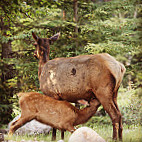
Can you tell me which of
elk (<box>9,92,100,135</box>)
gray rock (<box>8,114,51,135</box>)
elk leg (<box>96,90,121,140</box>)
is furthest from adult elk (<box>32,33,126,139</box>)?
gray rock (<box>8,114,51,135</box>)

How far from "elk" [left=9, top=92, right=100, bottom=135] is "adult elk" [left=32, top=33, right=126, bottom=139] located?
30 centimetres

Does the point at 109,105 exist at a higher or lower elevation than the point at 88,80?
lower

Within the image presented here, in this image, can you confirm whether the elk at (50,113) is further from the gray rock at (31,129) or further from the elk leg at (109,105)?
the gray rock at (31,129)

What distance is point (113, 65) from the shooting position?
4027 mm

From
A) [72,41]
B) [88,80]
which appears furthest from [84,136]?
[72,41]

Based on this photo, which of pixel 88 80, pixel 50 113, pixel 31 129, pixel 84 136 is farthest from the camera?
pixel 31 129

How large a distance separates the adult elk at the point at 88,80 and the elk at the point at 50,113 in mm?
299

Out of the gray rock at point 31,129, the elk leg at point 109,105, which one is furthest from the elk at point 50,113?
the gray rock at point 31,129

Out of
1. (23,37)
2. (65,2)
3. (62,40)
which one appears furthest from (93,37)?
(23,37)

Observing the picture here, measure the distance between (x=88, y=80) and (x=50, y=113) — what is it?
0.97 metres

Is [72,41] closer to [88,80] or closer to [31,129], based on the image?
[31,129]

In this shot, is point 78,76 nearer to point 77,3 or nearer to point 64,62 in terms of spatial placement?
point 64,62

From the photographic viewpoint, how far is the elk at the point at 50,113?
3.90 metres

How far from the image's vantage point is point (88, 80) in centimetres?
410
